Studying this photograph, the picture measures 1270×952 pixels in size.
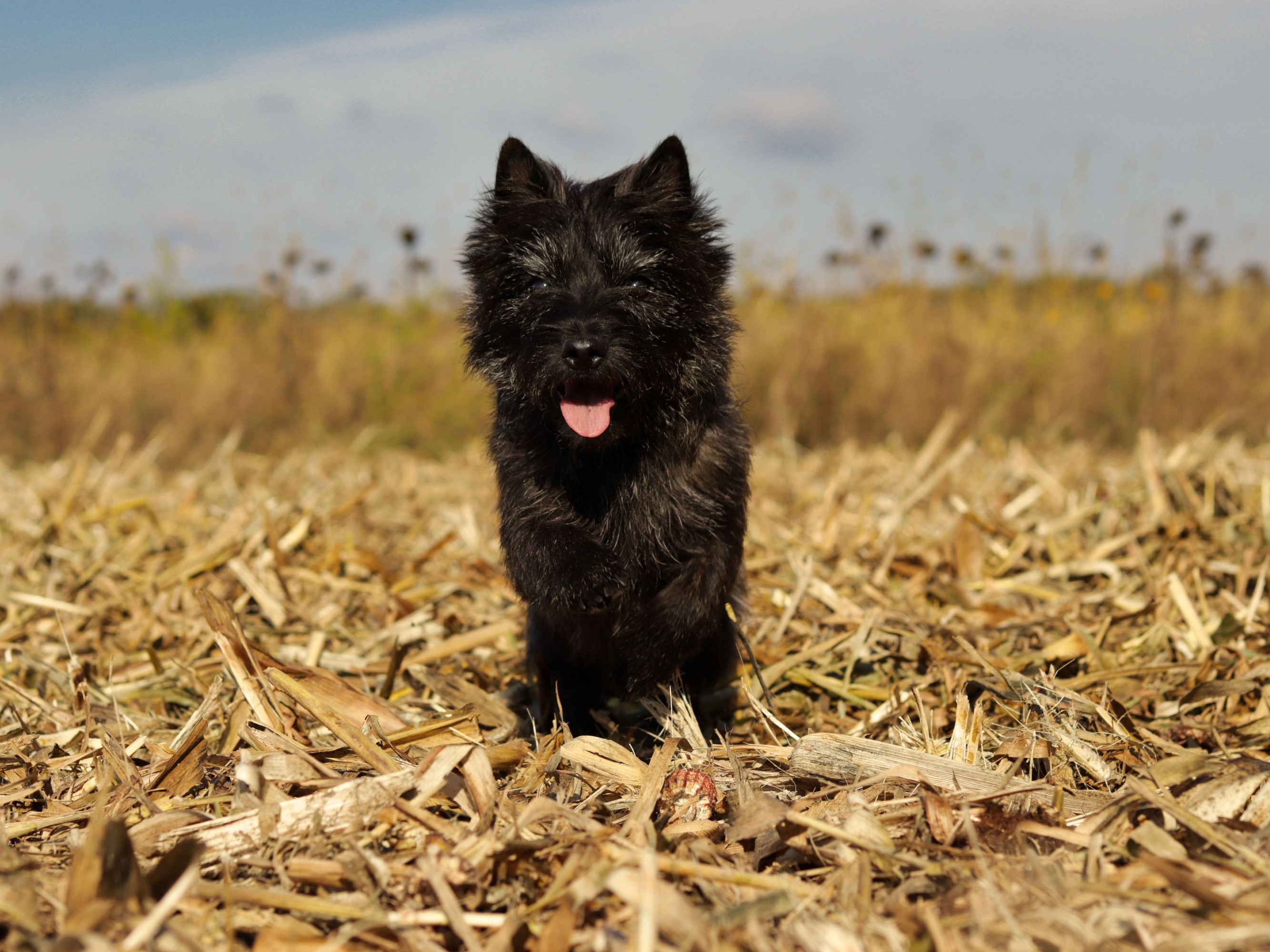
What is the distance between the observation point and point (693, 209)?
3.06 m

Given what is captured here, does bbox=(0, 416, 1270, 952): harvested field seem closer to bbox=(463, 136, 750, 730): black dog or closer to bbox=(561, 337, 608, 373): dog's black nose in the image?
bbox=(463, 136, 750, 730): black dog

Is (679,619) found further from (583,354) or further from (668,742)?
(583,354)

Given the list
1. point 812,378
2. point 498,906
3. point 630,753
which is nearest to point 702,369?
point 630,753

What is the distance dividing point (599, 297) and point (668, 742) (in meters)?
1.32

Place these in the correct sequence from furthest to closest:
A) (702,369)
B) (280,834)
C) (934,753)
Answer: (702,369) < (934,753) < (280,834)

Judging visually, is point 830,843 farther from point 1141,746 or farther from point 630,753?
point 1141,746

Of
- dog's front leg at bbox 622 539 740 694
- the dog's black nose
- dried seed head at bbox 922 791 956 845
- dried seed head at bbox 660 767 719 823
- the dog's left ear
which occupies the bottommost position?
dried seed head at bbox 660 767 719 823

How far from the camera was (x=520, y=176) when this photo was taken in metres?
3.09

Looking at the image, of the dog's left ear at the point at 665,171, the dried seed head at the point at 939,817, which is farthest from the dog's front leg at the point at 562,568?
the dog's left ear at the point at 665,171

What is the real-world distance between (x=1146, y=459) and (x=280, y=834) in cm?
476

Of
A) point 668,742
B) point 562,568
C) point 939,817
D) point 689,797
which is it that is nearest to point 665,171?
point 562,568

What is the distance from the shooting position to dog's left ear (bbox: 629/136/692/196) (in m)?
3.03

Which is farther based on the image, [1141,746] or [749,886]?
[1141,746]

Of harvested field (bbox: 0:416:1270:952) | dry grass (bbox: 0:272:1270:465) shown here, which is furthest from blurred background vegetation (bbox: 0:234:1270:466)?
harvested field (bbox: 0:416:1270:952)
